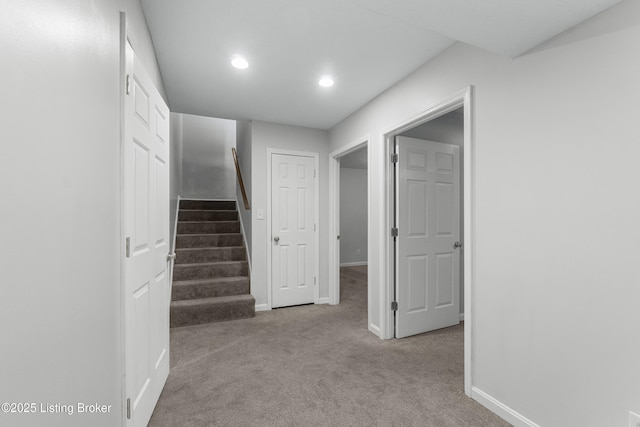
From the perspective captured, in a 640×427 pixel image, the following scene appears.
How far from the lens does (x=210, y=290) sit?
359 centimetres

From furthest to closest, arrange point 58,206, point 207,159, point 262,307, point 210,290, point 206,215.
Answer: point 207,159 → point 206,215 → point 262,307 → point 210,290 → point 58,206

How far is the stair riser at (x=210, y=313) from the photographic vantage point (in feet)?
10.5

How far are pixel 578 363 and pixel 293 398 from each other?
1.58 metres

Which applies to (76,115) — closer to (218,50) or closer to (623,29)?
(218,50)

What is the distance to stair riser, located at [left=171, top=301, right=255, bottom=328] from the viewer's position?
3.21 metres

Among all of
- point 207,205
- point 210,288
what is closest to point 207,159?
point 207,205

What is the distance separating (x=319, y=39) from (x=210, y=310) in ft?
9.49

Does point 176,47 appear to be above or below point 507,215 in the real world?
above

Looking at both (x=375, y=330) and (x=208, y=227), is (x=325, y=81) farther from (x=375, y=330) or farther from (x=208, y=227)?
→ (x=208, y=227)

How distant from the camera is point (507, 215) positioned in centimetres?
176

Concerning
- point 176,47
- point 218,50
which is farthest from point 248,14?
point 176,47

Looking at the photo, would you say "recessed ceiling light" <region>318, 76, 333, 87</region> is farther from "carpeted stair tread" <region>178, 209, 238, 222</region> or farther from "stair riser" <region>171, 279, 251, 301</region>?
"carpeted stair tread" <region>178, 209, 238, 222</region>

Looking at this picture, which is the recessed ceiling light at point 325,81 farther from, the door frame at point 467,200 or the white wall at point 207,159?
the white wall at point 207,159

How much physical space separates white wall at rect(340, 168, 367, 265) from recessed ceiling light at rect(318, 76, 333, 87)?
4.53 meters
